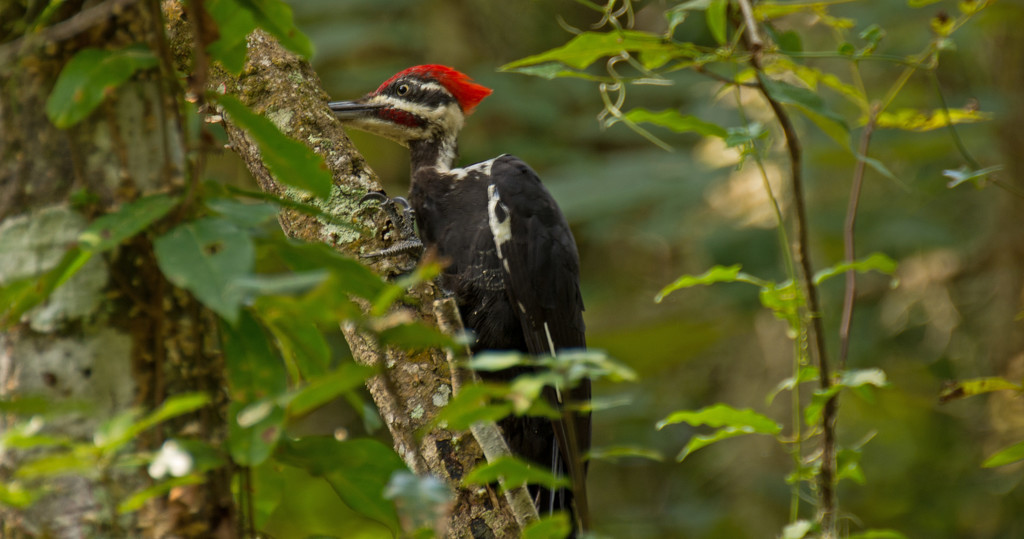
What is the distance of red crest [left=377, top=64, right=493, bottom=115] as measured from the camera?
11.0 ft

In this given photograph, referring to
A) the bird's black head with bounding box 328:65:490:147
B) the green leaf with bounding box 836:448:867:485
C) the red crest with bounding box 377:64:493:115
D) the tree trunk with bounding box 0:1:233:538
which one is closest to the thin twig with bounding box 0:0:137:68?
the tree trunk with bounding box 0:1:233:538

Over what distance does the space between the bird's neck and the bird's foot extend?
1.00 feet

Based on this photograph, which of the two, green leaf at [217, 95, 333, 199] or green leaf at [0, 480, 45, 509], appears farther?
green leaf at [217, 95, 333, 199]

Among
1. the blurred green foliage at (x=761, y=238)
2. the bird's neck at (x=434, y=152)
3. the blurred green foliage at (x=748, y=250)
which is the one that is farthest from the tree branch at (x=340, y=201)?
the blurred green foliage at (x=761, y=238)

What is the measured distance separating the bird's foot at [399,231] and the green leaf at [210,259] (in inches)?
53.6

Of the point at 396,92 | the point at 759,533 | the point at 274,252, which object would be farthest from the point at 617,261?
the point at 274,252

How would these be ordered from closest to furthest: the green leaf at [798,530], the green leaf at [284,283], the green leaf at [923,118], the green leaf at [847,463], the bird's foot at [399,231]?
the green leaf at [284,283] < the green leaf at [798,530] < the green leaf at [847,463] < the green leaf at [923,118] < the bird's foot at [399,231]

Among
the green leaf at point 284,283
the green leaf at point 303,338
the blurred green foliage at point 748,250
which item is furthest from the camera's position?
the blurred green foliage at point 748,250

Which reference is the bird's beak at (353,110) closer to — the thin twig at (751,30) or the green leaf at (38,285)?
the thin twig at (751,30)

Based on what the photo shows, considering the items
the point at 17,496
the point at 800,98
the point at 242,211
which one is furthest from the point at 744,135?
the point at 17,496

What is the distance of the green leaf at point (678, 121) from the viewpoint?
64.4 inches

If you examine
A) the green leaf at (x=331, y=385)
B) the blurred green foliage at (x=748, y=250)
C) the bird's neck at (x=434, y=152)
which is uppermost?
the green leaf at (x=331, y=385)

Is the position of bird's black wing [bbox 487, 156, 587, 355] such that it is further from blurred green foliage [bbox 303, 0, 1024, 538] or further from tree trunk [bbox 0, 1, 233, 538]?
tree trunk [bbox 0, 1, 233, 538]

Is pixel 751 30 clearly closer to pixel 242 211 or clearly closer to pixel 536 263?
pixel 242 211
